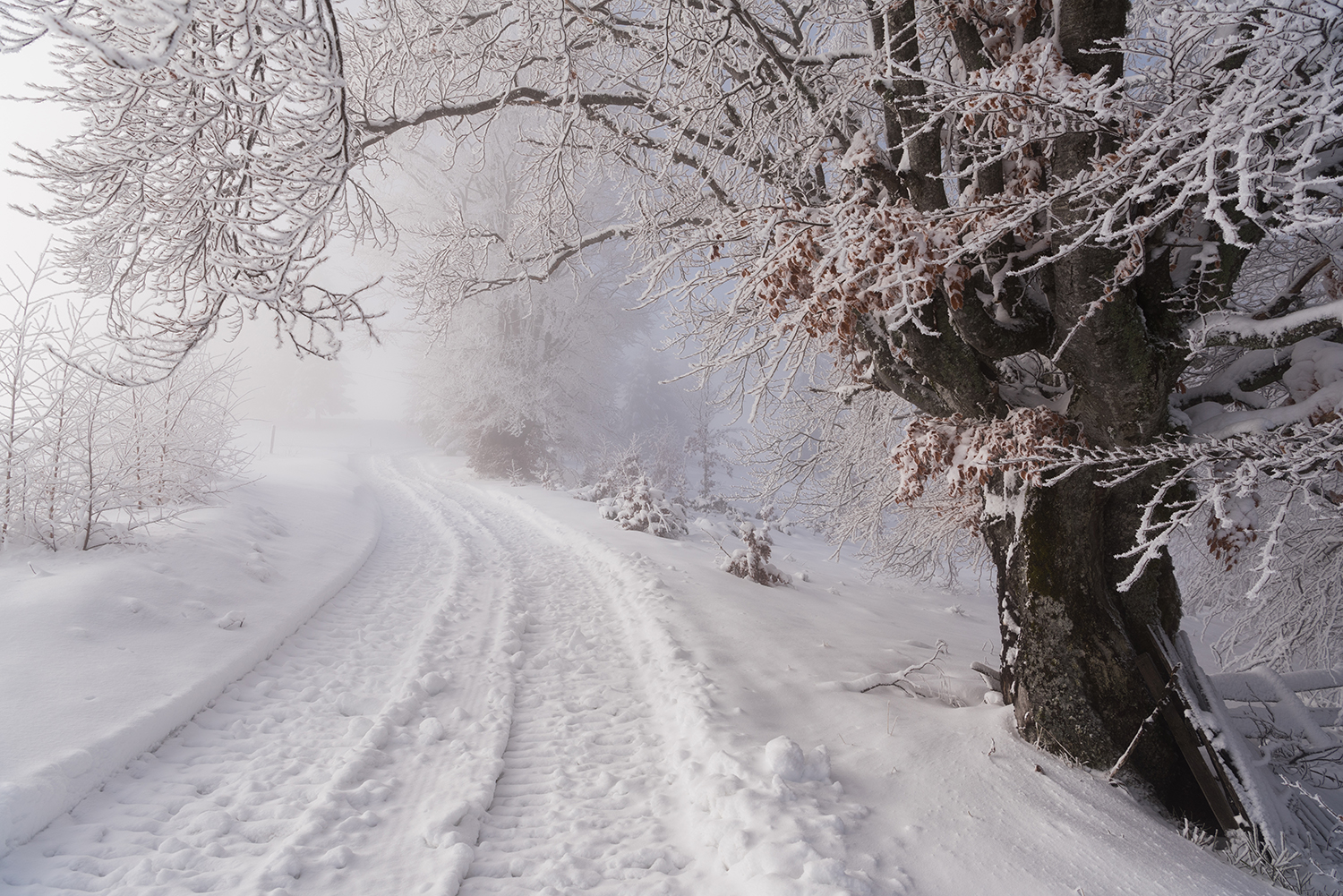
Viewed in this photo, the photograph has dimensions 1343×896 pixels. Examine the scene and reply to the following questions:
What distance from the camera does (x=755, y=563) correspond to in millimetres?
8523

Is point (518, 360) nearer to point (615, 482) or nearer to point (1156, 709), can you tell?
point (615, 482)

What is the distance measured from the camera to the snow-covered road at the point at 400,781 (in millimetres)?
2293

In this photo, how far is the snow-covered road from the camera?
2293mm

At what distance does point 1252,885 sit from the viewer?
8.63ft

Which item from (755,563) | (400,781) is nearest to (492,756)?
(400,781)

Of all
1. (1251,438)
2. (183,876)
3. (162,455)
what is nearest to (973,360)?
(1251,438)

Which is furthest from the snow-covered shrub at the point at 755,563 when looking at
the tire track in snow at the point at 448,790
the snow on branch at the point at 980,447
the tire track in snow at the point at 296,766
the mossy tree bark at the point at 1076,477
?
the snow on branch at the point at 980,447

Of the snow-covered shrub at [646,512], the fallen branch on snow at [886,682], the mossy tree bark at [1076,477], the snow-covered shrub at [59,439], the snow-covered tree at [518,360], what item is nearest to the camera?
the mossy tree bark at [1076,477]

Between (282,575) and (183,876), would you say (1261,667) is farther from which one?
(282,575)

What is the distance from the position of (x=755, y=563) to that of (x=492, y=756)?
229 inches

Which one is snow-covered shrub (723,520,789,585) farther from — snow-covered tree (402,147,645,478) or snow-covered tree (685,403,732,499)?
snow-covered tree (685,403,732,499)

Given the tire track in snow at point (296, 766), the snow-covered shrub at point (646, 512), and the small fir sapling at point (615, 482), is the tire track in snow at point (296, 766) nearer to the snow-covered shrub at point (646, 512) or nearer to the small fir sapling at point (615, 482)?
the snow-covered shrub at point (646, 512)

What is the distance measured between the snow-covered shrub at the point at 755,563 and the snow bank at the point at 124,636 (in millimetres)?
5272

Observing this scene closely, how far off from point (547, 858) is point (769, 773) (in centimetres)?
116
